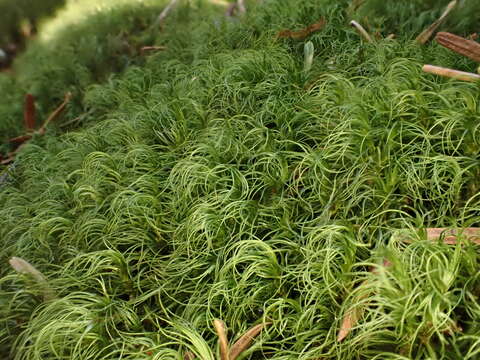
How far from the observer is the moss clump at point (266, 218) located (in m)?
1.37

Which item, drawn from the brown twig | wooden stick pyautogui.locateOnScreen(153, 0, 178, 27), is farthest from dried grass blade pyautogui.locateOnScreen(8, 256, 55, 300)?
wooden stick pyautogui.locateOnScreen(153, 0, 178, 27)

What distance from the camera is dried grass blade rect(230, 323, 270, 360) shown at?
4.73 feet

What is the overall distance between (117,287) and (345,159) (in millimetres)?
1081

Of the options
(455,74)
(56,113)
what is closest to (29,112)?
(56,113)

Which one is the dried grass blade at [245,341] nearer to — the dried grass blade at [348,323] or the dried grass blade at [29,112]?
the dried grass blade at [348,323]

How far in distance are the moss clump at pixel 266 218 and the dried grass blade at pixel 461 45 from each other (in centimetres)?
11

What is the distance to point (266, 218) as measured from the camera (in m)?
1.86

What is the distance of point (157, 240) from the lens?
1.94m

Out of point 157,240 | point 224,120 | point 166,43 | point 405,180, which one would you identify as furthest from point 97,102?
point 405,180

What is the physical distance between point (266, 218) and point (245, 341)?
55 centimetres

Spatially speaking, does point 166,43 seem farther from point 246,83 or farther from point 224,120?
point 224,120

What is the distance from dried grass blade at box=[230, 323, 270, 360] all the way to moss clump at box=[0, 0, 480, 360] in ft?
0.13

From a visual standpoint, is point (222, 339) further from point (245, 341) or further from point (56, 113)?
point (56, 113)

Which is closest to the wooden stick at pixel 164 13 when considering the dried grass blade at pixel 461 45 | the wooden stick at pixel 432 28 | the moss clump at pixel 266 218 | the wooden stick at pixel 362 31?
the moss clump at pixel 266 218
